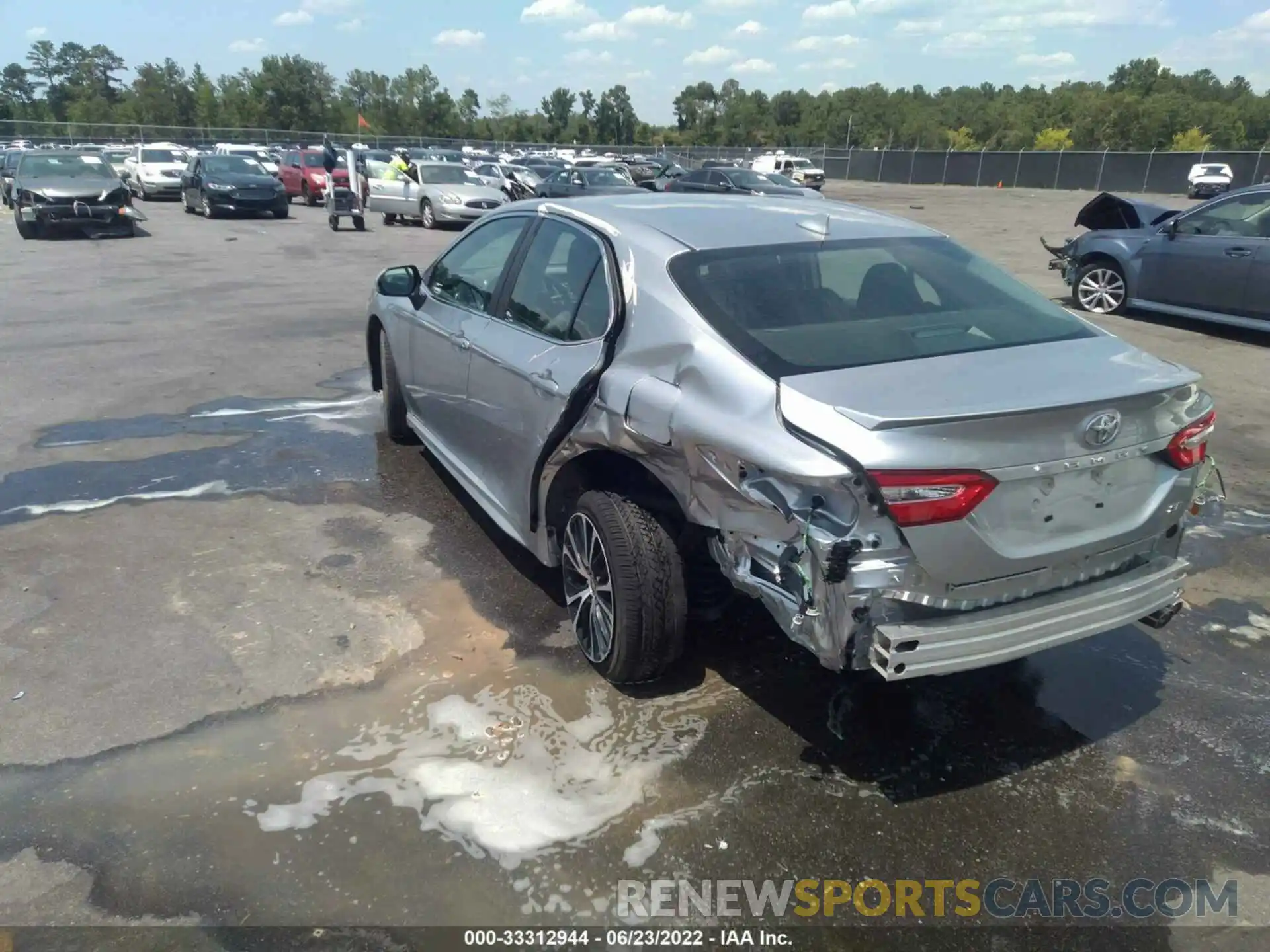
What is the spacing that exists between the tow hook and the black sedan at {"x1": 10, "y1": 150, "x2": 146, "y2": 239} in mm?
20097

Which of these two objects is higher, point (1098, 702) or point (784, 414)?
point (784, 414)

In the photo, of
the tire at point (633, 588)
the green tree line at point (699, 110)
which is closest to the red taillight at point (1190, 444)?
the tire at point (633, 588)

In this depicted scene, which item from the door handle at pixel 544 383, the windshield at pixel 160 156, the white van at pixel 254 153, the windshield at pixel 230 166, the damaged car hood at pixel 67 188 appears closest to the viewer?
the door handle at pixel 544 383

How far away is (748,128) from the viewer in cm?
11562

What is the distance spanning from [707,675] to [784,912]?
3.86 feet

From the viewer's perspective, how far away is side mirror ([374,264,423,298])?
5160 mm

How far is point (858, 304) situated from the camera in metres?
3.46

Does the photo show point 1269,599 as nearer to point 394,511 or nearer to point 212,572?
point 394,511

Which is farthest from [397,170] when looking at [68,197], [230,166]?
[68,197]

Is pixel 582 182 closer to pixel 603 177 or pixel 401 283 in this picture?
pixel 603 177

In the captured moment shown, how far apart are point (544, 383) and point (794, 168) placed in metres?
46.6

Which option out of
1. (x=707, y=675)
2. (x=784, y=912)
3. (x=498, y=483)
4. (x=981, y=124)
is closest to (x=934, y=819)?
(x=784, y=912)

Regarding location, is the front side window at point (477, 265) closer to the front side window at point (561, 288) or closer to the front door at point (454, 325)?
the front door at point (454, 325)

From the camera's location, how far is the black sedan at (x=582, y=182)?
23325 mm
